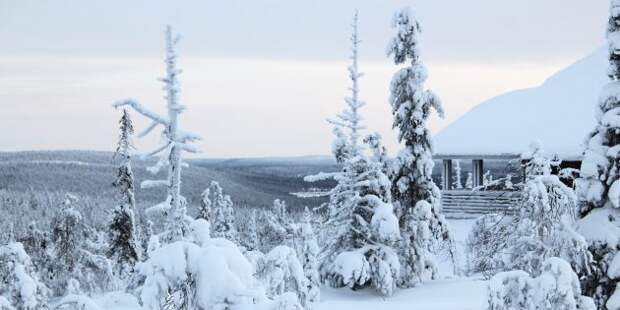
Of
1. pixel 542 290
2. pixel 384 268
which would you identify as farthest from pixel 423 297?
pixel 542 290

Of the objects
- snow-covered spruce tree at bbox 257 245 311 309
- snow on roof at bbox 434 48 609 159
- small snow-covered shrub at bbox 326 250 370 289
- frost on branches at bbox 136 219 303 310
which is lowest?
small snow-covered shrub at bbox 326 250 370 289

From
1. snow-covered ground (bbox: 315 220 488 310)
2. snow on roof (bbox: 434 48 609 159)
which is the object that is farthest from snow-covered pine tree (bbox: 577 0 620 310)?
snow on roof (bbox: 434 48 609 159)

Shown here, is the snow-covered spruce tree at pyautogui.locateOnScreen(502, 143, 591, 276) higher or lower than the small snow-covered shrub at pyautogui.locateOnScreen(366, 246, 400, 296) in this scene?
higher

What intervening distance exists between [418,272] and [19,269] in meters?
17.0

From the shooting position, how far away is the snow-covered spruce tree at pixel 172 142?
14.2 meters

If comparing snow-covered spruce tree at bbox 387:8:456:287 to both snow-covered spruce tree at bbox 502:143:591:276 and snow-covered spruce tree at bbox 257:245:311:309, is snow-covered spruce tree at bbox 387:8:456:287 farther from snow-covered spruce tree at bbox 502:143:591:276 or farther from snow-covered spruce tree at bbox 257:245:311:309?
snow-covered spruce tree at bbox 257:245:311:309

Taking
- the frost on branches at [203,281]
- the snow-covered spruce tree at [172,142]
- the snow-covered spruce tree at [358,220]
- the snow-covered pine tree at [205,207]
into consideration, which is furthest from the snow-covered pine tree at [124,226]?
the frost on branches at [203,281]

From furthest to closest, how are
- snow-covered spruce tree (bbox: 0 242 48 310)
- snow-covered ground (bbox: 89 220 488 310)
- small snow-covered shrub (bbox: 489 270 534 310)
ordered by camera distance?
snow-covered ground (bbox: 89 220 488 310)
small snow-covered shrub (bbox: 489 270 534 310)
snow-covered spruce tree (bbox: 0 242 48 310)

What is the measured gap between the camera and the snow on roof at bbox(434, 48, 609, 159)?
113 ft

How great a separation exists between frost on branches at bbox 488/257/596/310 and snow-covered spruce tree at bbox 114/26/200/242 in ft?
18.8

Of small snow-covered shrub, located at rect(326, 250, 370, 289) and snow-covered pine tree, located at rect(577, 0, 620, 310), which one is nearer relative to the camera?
snow-covered pine tree, located at rect(577, 0, 620, 310)

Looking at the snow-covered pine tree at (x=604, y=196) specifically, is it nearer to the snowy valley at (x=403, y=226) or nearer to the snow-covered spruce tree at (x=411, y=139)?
the snowy valley at (x=403, y=226)

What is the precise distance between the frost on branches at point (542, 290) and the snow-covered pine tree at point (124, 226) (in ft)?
79.8

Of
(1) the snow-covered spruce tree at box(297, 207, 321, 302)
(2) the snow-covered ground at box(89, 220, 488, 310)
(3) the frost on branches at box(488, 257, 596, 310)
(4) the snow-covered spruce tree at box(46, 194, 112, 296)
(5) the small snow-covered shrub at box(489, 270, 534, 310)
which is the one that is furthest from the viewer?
(4) the snow-covered spruce tree at box(46, 194, 112, 296)
